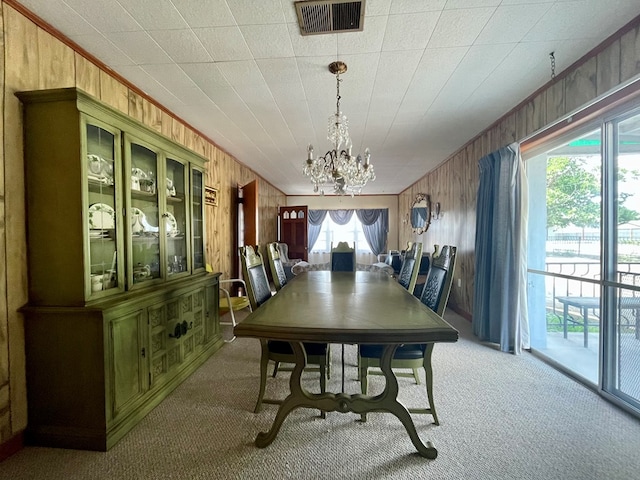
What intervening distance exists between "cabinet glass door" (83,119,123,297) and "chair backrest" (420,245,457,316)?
2088 millimetres


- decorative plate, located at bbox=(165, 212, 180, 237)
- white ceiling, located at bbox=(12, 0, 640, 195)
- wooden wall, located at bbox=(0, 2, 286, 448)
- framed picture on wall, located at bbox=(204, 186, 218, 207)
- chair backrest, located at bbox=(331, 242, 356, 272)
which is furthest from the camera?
chair backrest, located at bbox=(331, 242, 356, 272)

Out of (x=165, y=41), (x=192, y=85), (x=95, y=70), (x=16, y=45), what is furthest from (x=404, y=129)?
(x=16, y=45)

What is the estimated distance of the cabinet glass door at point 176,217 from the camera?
2.31 metres

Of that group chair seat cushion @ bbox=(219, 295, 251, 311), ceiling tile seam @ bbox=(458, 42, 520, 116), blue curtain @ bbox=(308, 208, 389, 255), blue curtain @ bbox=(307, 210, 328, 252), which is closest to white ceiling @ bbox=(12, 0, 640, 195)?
ceiling tile seam @ bbox=(458, 42, 520, 116)

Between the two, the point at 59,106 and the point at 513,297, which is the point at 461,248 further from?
the point at 59,106

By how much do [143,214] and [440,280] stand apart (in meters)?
2.23

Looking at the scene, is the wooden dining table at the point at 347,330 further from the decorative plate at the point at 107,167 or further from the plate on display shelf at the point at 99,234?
the decorative plate at the point at 107,167

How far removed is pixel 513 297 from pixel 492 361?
2.20 ft

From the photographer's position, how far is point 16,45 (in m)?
1.47

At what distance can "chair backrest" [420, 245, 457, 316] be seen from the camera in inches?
73.1

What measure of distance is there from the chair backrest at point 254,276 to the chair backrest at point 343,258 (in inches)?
63.6

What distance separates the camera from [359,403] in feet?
4.96

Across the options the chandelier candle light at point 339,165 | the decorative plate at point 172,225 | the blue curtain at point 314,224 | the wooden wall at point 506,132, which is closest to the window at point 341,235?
the blue curtain at point 314,224

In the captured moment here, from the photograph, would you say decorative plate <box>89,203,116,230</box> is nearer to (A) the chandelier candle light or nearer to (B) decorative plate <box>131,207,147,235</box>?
(B) decorative plate <box>131,207,147,235</box>
